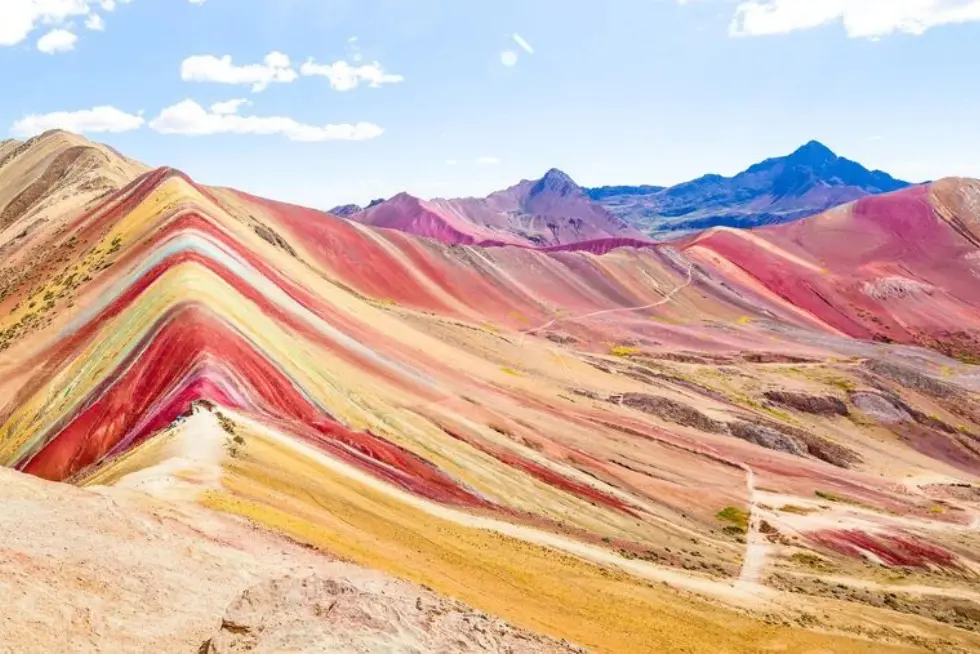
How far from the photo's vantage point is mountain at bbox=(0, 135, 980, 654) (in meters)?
15.1

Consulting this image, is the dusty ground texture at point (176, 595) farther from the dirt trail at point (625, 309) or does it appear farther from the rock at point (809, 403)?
the rock at point (809, 403)

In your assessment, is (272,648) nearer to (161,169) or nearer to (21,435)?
(21,435)

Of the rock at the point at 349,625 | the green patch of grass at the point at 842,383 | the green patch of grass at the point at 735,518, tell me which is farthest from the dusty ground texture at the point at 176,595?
the green patch of grass at the point at 842,383

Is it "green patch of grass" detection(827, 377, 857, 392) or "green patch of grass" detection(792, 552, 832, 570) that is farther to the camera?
"green patch of grass" detection(827, 377, 857, 392)

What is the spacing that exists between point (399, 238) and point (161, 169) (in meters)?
41.1

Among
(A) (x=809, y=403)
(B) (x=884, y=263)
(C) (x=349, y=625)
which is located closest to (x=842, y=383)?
(A) (x=809, y=403)

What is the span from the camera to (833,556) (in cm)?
3803

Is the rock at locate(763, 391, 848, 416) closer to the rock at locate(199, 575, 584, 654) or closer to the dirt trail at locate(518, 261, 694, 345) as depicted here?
the dirt trail at locate(518, 261, 694, 345)

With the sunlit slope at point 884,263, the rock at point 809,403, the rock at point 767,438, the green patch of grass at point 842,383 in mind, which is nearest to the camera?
the rock at point 767,438

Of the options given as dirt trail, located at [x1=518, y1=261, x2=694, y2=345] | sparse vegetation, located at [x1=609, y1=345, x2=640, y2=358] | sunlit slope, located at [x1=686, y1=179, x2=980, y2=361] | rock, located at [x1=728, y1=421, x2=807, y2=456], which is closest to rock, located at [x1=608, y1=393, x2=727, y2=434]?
rock, located at [x1=728, y1=421, x2=807, y2=456]

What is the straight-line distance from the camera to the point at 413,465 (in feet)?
108

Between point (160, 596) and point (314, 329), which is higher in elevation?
point (314, 329)

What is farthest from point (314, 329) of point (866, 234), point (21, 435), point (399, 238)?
point (866, 234)

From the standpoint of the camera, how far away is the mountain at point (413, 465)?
15.1 metres
